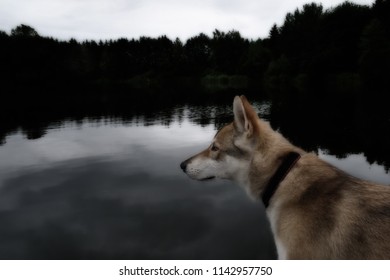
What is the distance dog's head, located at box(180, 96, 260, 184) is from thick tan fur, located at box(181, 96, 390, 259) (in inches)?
0.6

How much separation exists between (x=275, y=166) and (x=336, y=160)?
46.8 feet

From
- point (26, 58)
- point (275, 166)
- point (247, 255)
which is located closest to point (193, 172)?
point (275, 166)

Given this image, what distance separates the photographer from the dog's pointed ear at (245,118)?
14.9ft

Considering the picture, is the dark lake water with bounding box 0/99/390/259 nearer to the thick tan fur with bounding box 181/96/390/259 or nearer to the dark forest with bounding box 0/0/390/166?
the thick tan fur with bounding box 181/96/390/259

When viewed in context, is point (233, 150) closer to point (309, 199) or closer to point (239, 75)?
point (309, 199)

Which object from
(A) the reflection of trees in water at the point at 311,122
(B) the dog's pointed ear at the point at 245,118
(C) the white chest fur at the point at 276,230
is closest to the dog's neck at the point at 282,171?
(C) the white chest fur at the point at 276,230

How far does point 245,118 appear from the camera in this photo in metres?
4.55

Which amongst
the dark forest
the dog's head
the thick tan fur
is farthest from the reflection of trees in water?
the thick tan fur

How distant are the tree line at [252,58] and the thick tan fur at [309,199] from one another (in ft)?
146

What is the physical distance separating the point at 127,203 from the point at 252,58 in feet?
398

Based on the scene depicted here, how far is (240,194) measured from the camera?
42.9ft

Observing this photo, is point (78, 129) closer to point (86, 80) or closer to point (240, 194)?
point (240, 194)

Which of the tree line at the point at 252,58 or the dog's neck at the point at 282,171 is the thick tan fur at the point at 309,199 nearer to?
the dog's neck at the point at 282,171

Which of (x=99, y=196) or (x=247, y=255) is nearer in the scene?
(x=247, y=255)
